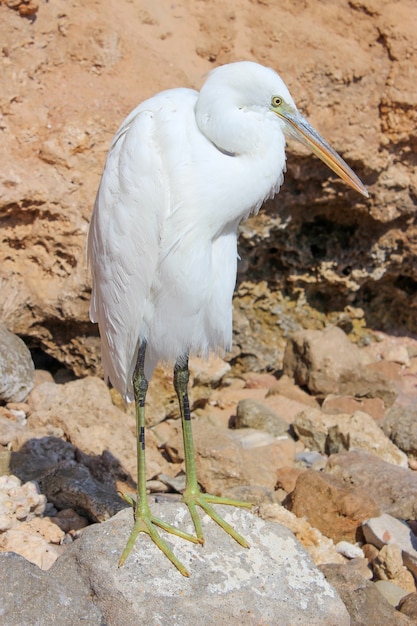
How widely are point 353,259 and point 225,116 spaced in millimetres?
3693

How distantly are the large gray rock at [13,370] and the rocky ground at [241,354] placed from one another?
0.04ft

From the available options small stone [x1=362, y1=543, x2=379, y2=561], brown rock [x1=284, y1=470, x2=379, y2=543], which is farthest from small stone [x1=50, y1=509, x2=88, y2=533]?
small stone [x1=362, y1=543, x2=379, y2=561]

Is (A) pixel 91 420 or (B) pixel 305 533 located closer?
(B) pixel 305 533

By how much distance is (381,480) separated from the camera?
4.45 meters

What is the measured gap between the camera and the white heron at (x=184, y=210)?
305cm

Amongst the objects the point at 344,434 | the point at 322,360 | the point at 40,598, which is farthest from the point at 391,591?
the point at 322,360

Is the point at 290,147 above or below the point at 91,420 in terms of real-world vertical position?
above

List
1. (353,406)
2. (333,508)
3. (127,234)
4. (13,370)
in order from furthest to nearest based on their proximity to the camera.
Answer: (353,406)
(13,370)
(333,508)
(127,234)

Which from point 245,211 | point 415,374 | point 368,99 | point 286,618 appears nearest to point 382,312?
point 415,374

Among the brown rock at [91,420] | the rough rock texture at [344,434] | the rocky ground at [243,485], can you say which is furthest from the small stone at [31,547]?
the rough rock texture at [344,434]

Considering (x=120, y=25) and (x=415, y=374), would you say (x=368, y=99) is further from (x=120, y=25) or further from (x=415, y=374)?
(x=415, y=374)

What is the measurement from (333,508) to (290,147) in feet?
9.00

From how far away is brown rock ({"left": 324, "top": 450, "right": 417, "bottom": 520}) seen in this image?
432 cm

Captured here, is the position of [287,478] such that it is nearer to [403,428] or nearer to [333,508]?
[333,508]
